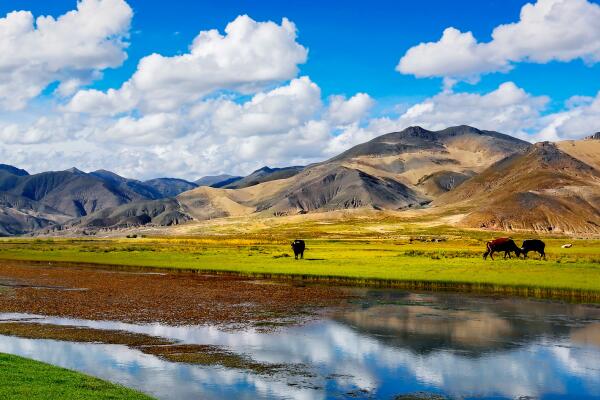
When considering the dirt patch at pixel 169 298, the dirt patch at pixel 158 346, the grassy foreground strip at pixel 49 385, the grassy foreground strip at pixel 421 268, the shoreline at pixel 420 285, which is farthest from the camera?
the grassy foreground strip at pixel 421 268

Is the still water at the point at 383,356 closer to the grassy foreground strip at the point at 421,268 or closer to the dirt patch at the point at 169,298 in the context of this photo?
the dirt patch at the point at 169,298

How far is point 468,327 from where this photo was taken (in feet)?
122

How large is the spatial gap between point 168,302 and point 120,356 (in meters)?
18.8

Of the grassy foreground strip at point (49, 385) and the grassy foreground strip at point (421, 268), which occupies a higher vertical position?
the grassy foreground strip at point (421, 268)

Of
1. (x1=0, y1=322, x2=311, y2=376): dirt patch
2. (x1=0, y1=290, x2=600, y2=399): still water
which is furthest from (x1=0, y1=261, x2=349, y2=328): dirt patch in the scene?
(x1=0, y1=322, x2=311, y2=376): dirt patch

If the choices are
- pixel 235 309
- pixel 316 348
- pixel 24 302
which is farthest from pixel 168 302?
pixel 316 348

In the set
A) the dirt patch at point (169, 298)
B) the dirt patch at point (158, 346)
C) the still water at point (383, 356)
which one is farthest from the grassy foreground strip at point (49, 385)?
the dirt patch at point (169, 298)

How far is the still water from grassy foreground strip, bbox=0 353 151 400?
2.24 meters

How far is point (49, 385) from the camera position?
68.5 feet

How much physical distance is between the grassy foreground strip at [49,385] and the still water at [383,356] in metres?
2.24

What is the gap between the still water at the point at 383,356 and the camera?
2441 cm

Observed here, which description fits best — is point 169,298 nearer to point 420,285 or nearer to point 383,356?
point 420,285

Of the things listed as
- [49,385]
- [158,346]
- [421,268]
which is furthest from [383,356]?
[421,268]

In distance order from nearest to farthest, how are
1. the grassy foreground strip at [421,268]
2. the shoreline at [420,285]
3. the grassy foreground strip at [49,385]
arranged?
the grassy foreground strip at [49,385]
the shoreline at [420,285]
the grassy foreground strip at [421,268]
